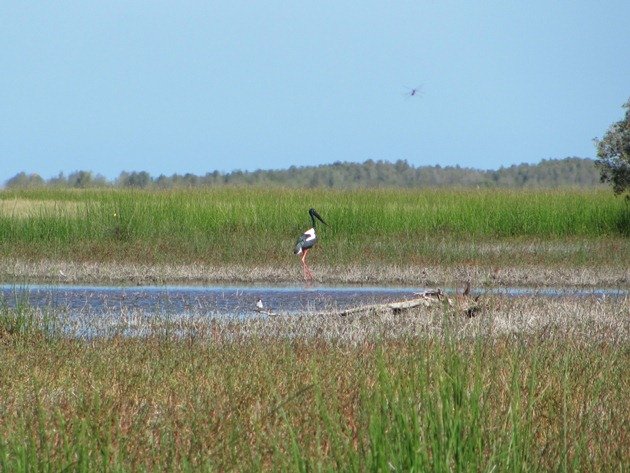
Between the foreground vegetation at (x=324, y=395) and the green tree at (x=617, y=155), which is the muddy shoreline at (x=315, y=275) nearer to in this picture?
the foreground vegetation at (x=324, y=395)

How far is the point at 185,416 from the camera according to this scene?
192 inches

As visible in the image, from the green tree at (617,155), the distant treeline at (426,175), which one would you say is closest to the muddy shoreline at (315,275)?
the green tree at (617,155)

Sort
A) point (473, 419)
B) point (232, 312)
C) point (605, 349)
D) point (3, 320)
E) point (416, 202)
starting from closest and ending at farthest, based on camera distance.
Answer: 1. point (473, 419)
2. point (605, 349)
3. point (3, 320)
4. point (232, 312)
5. point (416, 202)

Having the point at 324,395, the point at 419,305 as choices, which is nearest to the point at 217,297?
the point at 419,305

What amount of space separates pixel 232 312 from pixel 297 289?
2637 mm

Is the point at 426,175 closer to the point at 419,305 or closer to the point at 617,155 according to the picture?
the point at 617,155

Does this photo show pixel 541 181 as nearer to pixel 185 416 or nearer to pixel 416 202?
pixel 416 202

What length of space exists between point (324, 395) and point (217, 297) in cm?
621

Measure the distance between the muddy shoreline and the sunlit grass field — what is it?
0.80 m

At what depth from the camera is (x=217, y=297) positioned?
11.8 m

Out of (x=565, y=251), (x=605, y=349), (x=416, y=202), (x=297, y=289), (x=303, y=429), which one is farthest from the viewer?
(x=416, y=202)

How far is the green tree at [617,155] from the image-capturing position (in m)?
22.9

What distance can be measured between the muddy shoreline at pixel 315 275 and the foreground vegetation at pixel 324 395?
11.9 ft

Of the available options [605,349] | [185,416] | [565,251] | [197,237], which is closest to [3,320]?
[185,416]
